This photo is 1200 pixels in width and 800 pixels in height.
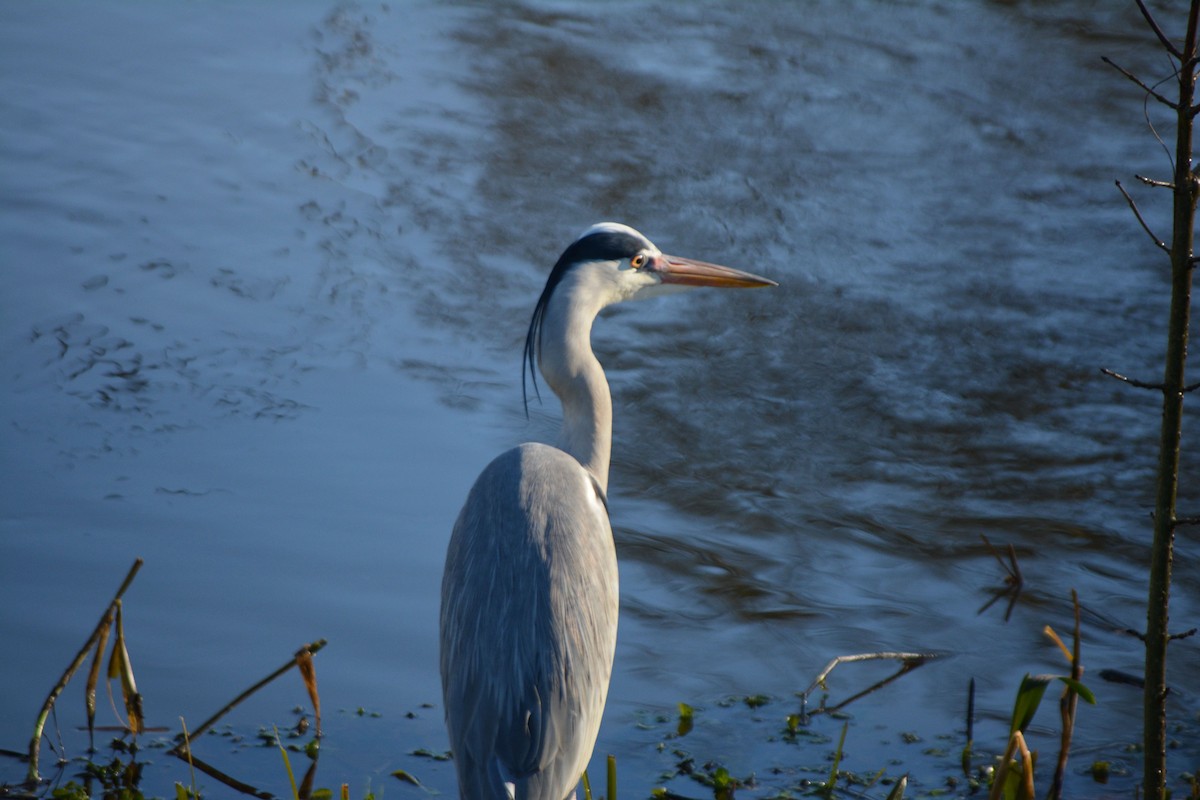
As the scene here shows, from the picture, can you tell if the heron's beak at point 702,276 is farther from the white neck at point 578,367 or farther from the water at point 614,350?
the water at point 614,350

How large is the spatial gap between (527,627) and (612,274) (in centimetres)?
128

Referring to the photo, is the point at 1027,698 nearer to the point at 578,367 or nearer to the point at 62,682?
the point at 578,367

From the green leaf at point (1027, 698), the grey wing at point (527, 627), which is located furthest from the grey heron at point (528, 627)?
the green leaf at point (1027, 698)

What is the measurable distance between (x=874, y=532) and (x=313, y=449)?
89.7 inches

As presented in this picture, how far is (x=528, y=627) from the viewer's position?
3.17 meters

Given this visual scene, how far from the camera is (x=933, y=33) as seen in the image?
1052 centimetres

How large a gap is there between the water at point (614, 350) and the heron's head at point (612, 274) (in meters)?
1.24

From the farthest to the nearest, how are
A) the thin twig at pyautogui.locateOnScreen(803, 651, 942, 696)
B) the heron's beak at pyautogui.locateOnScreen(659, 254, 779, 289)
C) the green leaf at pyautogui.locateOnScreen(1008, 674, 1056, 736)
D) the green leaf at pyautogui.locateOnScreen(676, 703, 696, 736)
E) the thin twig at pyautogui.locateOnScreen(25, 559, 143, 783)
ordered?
the heron's beak at pyautogui.locateOnScreen(659, 254, 779, 289)
the green leaf at pyautogui.locateOnScreen(676, 703, 696, 736)
the thin twig at pyautogui.locateOnScreen(803, 651, 942, 696)
the thin twig at pyautogui.locateOnScreen(25, 559, 143, 783)
the green leaf at pyautogui.locateOnScreen(1008, 674, 1056, 736)

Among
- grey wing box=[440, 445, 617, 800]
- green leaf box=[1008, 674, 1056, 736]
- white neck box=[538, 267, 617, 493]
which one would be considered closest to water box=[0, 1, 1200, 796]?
grey wing box=[440, 445, 617, 800]

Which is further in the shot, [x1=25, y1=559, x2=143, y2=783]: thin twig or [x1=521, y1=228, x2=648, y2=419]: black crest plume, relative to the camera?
[x1=521, y1=228, x2=648, y2=419]: black crest plume

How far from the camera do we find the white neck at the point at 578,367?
153 inches

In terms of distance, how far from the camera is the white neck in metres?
3.88

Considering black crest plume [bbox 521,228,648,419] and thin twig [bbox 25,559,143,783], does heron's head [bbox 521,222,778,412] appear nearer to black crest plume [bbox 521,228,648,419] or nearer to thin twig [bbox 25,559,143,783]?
black crest plume [bbox 521,228,648,419]

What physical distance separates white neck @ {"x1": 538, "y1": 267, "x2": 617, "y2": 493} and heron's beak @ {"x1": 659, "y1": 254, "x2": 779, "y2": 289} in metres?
0.29
